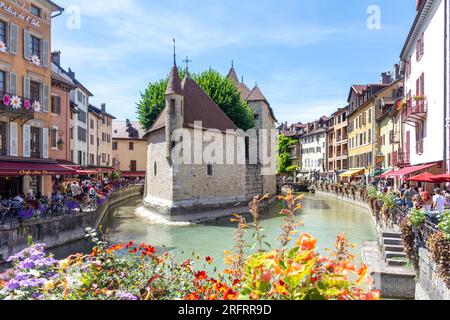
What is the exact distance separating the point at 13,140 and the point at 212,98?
17177mm

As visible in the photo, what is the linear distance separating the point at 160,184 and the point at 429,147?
17398 mm

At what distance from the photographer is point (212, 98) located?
30.8 m

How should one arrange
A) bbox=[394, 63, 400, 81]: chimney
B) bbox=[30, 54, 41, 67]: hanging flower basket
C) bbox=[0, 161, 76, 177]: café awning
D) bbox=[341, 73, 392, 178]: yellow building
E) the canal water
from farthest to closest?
1. bbox=[394, 63, 400, 81]: chimney
2. bbox=[341, 73, 392, 178]: yellow building
3. bbox=[30, 54, 41, 67]: hanging flower basket
4. the canal water
5. bbox=[0, 161, 76, 177]: café awning

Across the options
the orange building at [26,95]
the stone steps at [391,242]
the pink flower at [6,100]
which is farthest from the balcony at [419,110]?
the pink flower at [6,100]

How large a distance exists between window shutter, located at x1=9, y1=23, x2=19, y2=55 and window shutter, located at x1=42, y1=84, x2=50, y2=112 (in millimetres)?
2419

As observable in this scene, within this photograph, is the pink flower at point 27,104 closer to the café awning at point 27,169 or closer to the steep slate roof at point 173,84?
the café awning at point 27,169

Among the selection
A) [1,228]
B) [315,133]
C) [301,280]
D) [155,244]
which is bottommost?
[155,244]

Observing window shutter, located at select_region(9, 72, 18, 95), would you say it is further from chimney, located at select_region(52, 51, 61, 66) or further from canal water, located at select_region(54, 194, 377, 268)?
chimney, located at select_region(52, 51, 61, 66)

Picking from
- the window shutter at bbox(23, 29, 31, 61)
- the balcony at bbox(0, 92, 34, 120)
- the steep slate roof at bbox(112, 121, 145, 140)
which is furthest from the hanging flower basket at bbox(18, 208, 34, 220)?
the steep slate roof at bbox(112, 121, 145, 140)

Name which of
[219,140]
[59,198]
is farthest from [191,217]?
[59,198]

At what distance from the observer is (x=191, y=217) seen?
76.4ft

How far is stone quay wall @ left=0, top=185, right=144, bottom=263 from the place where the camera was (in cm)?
1214

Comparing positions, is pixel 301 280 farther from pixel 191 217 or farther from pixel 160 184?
pixel 160 184

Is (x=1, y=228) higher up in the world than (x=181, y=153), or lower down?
lower down
